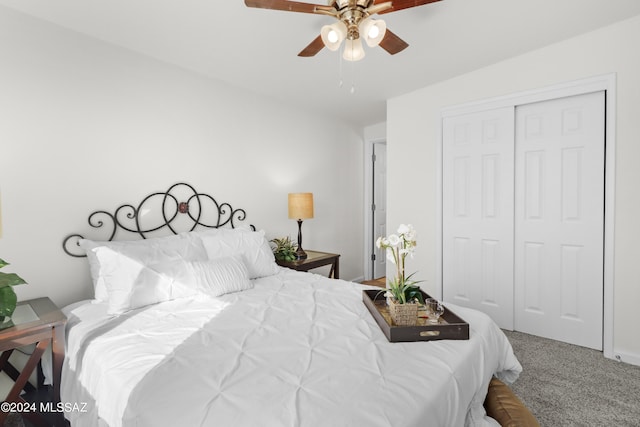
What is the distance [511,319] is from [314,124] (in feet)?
10.2

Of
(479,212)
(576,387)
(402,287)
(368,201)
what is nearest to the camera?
(402,287)

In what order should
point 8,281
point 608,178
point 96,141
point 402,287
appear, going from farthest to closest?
point 608,178 < point 96,141 < point 402,287 < point 8,281

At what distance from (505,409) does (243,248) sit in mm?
2017

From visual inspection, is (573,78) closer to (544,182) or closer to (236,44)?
(544,182)

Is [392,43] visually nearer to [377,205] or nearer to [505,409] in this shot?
[505,409]

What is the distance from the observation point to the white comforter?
1004 millimetres

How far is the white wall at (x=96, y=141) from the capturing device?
1.98 m

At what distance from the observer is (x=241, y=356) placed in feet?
4.33

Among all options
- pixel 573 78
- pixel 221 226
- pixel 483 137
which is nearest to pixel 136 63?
pixel 221 226

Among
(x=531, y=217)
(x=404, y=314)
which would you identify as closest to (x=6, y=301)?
(x=404, y=314)

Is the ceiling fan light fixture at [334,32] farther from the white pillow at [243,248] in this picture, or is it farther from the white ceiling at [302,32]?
the white pillow at [243,248]

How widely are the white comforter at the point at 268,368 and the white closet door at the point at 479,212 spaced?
4.89 ft

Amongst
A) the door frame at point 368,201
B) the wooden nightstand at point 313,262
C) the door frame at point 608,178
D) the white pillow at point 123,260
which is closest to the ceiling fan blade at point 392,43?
the door frame at point 608,178

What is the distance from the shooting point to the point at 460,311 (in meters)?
1.88
